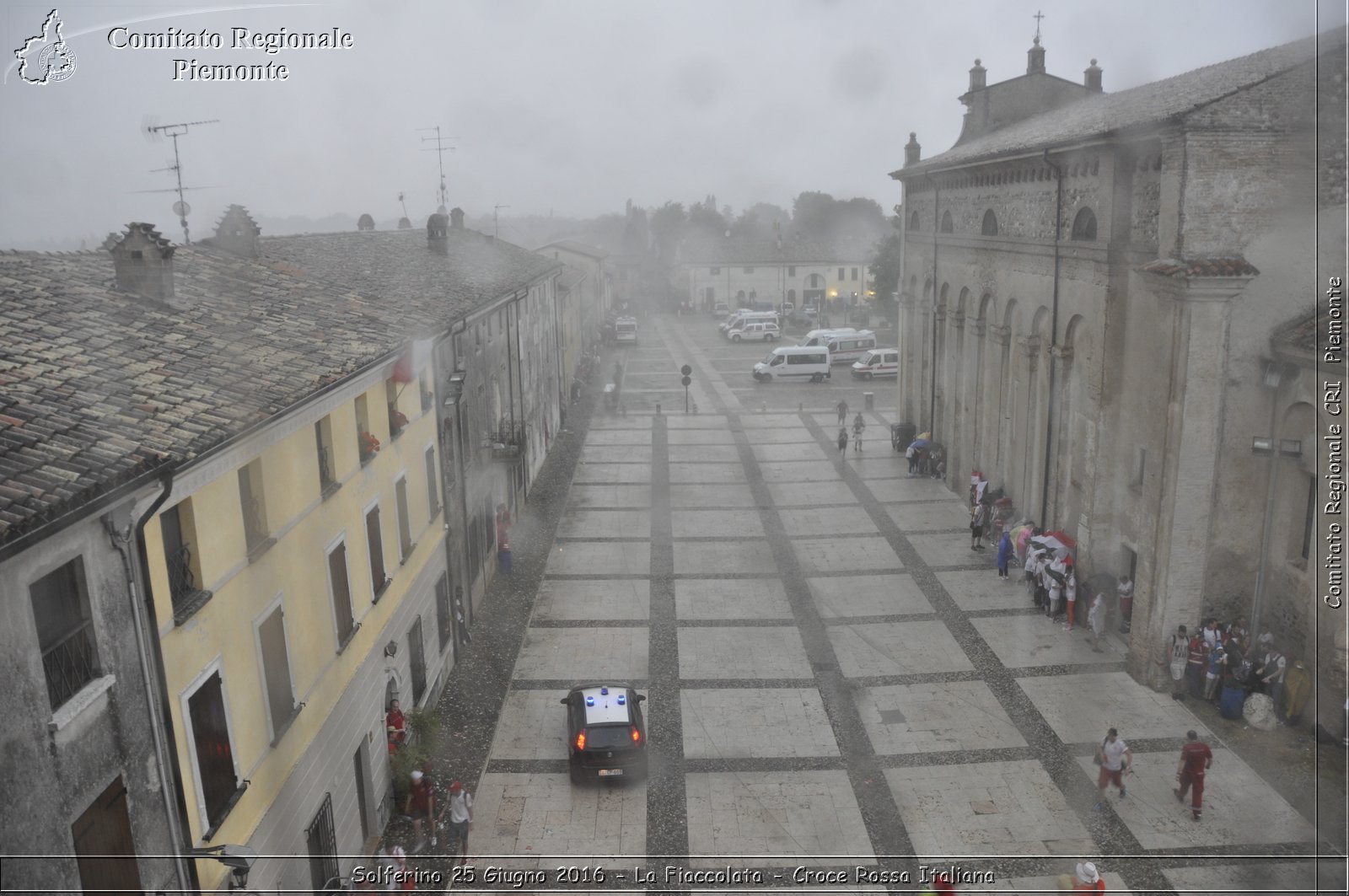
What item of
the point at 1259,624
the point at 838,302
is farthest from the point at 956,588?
the point at 838,302

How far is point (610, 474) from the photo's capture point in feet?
98.0

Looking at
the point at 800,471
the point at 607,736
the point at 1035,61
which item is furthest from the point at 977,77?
the point at 607,736

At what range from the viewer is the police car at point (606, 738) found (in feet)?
42.9

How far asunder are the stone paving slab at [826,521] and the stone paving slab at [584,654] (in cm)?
713

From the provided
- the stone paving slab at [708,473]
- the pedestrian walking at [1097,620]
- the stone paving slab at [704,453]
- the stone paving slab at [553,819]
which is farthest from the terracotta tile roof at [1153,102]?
the stone paving slab at [553,819]

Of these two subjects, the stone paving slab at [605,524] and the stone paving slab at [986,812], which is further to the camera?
the stone paving slab at [605,524]

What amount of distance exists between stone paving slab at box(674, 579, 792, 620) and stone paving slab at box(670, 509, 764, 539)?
3148 millimetres

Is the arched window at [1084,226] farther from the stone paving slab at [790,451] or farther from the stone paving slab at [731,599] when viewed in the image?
the stone paving slab at [790,451]

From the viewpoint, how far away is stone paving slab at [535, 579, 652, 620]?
19062mm

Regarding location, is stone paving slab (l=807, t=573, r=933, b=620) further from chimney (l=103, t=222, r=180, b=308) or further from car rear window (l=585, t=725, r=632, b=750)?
chimney (l=103, t=222, r=180, b=308)

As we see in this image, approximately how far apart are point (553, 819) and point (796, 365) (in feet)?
118

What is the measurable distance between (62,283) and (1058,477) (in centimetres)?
1758

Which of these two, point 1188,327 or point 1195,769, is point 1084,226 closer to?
point 1188,327

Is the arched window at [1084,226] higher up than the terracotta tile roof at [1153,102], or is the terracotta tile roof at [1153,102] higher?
the terracotta tile roof at [1153,102]
